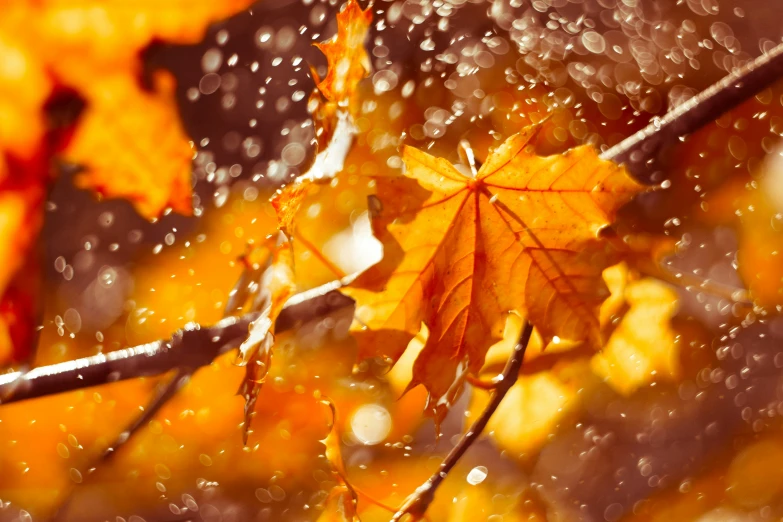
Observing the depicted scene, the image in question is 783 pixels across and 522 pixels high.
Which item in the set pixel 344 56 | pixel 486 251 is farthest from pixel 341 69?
pixel 486 251

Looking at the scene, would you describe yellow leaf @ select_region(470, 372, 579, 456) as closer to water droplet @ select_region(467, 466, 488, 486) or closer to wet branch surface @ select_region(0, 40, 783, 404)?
water droplet @ select_region(467, 466, 488, 486)

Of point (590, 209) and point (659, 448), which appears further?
point (659, 448)

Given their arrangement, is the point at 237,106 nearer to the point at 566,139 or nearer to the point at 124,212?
the point at 124,212

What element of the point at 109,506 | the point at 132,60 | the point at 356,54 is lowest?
the point at 109,506

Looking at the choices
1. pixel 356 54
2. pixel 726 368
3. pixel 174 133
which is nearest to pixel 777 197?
pixel 726 368

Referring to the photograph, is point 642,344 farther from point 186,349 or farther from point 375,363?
point 186,349

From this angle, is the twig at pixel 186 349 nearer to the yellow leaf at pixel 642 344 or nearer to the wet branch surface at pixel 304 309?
the wet branch surface at pixel 304 309
